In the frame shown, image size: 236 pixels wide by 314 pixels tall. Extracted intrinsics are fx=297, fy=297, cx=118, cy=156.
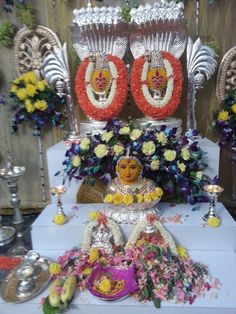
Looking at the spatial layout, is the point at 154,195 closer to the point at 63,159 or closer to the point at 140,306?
the point at 140,306

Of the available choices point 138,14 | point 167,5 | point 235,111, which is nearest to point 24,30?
point 138,14

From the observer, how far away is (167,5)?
1802 mm

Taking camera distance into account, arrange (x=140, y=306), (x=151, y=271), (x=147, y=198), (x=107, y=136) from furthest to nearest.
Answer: (x=107, y=136) → (x=147, y=198) → (x=151, y=271) → (x=140, y=306)

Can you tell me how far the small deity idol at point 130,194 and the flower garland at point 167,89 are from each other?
484 millimetres

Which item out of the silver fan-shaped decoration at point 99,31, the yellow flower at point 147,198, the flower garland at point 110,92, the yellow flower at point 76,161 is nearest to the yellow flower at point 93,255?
the yellow flower at point 147,198

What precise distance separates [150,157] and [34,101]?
108 cm

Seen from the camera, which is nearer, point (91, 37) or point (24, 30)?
point (91, 37)

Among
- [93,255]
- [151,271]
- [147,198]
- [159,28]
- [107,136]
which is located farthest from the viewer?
[159,28]

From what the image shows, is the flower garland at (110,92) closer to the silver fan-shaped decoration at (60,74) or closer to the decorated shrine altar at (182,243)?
the silver fan-shaped decoration at (60,74)

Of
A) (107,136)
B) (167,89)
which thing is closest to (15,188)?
(107,136)

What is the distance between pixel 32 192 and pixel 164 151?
1.51 metres

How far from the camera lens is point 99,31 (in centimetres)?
188

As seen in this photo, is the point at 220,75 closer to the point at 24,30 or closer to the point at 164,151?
the point at 164,151

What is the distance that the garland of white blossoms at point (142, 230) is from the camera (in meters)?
1.50
